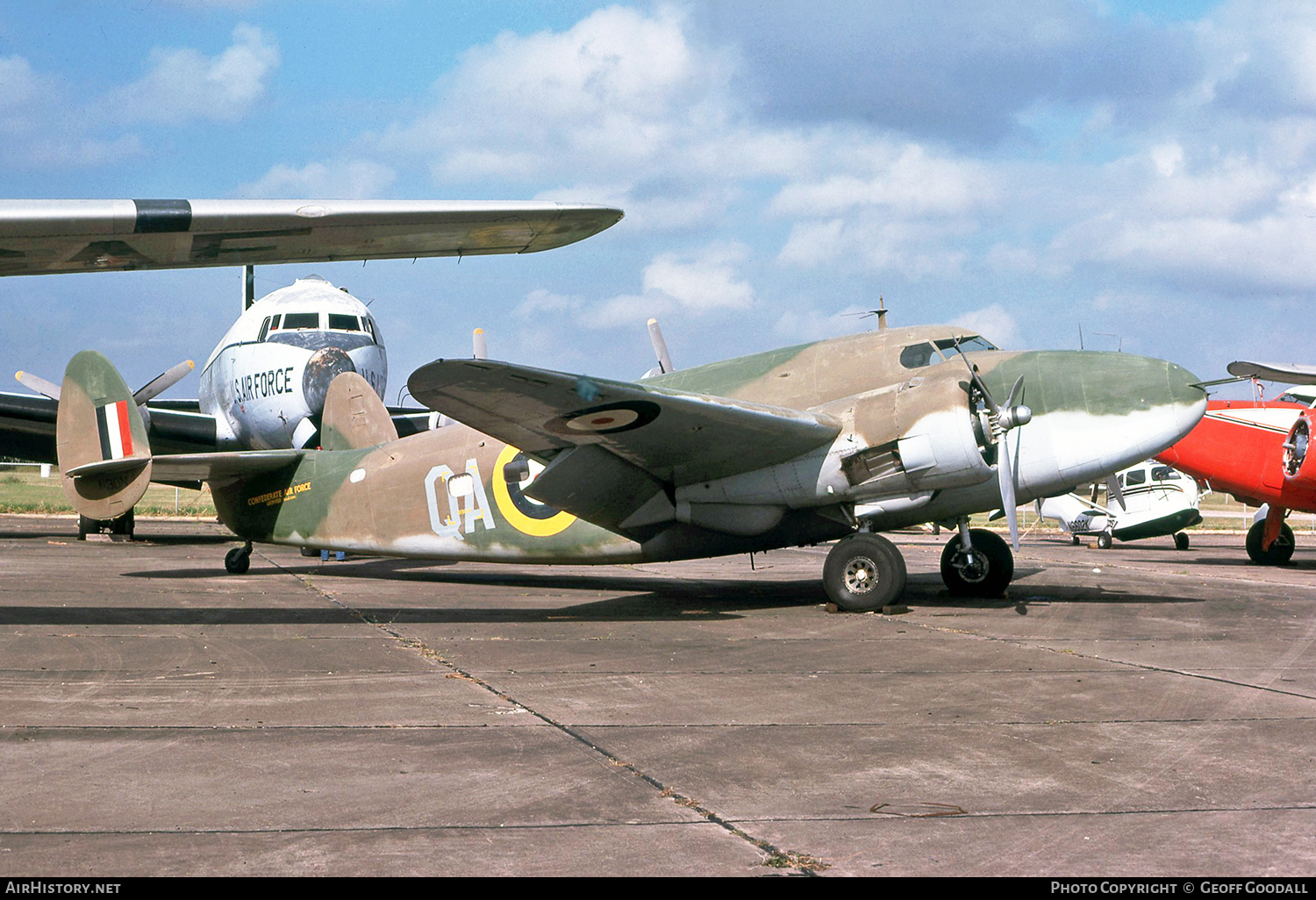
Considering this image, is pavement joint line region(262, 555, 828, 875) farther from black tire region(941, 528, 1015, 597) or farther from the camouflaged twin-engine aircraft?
black tire region(941, 528, 1015, 597)

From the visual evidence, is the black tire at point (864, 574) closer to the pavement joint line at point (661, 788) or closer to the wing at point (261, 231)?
the pavement joint line at point (661, 788)

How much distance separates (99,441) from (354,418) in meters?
3.98

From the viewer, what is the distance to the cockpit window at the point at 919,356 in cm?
1238

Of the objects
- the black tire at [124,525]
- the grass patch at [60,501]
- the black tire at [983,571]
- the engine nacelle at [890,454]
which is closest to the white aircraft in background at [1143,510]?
the black tire at [983,571]

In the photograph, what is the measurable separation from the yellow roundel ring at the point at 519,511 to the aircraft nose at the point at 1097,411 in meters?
5.59

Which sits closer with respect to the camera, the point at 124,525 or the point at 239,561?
the point at 239,561

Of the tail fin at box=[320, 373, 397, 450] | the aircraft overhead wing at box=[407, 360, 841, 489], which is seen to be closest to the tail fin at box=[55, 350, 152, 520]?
the tail fin at box=[320, 373, 397, 450]

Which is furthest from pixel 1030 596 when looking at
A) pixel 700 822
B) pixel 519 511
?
pixel 700 822

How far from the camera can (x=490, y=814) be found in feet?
14.4

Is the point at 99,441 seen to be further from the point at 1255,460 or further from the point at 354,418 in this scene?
the point at 1255,460

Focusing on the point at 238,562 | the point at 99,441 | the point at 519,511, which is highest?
the point at 99,441

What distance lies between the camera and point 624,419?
11.0m

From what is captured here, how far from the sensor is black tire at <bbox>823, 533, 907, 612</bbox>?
1170 centimetres
